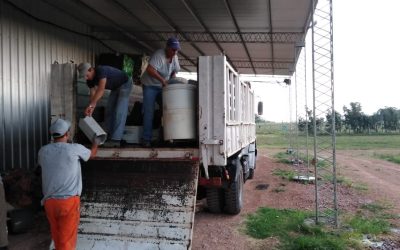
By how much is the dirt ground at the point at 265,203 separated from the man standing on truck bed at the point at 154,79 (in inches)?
78.2

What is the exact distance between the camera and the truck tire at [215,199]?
26.5ft

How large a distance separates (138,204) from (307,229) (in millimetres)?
3266

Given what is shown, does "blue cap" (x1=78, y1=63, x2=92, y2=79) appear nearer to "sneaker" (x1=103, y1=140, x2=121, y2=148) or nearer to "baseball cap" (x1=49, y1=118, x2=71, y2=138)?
"sneaker" (x1=103, y1=140, x2=121, y2=148)

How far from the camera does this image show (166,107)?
6.34 metres

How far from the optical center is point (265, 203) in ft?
32.9

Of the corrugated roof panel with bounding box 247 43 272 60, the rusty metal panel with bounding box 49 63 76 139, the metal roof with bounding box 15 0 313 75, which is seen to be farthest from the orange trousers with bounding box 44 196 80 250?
the corrugated roof panel with bounding box 247 43 272 60

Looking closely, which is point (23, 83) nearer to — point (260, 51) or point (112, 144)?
point (112, 144)

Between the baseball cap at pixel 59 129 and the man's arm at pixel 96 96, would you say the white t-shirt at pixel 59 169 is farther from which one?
the man's arm at pixel 96 96

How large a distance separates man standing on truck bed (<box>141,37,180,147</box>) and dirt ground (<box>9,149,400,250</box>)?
6.52 feet

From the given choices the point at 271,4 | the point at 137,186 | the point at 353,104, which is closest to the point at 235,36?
the point at 271,4

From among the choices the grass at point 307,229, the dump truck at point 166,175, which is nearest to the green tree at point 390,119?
the grass at point 307,229

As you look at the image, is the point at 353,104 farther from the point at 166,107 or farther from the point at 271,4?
the point at 166,107

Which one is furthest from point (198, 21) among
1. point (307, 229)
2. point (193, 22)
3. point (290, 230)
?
point (307, 229)

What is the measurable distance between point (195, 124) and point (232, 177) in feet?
5.63
